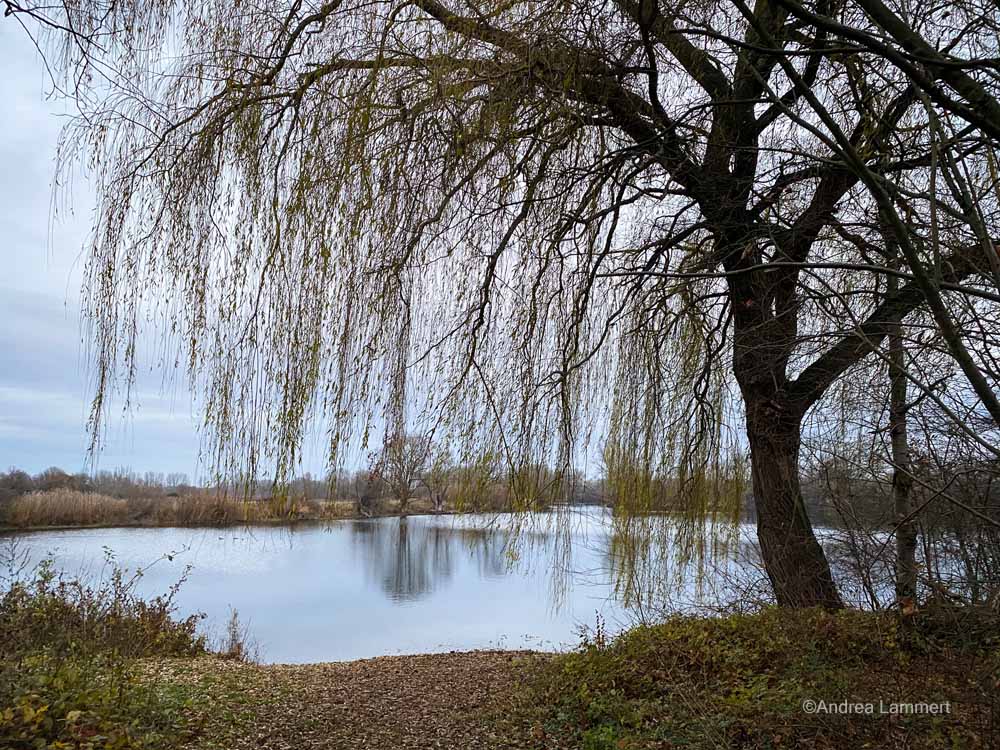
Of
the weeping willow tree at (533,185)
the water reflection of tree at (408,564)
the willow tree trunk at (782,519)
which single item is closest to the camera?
the weeping willow tree at (533,185)

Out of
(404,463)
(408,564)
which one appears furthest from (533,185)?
(408,564)

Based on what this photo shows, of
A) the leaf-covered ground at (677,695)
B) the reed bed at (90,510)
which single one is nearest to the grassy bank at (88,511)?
the reed bed at (90,510)

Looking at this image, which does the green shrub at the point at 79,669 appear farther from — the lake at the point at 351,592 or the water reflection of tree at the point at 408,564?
the water reflection of tree at the point at 408,564

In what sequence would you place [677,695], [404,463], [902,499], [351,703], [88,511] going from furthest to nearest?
[88,511]
[351,703]
[677,695]
[902,499]
[404,463]

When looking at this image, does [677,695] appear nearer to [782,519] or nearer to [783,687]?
[783,687]

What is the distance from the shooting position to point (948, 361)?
2.47 meters

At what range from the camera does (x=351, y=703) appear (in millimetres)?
4027

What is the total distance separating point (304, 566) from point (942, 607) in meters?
8.91

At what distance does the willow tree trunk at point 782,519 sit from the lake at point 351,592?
110cm

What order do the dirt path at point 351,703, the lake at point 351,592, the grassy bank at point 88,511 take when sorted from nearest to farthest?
the dirt path at point 351,703 < the lake at point 351,592 < the grassy bank at point 88,511

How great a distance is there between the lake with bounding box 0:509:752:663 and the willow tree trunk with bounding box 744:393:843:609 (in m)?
1.10

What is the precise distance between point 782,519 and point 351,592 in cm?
667

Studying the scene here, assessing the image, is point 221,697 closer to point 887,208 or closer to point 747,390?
point 747,390

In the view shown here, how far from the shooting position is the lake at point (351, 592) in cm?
648
